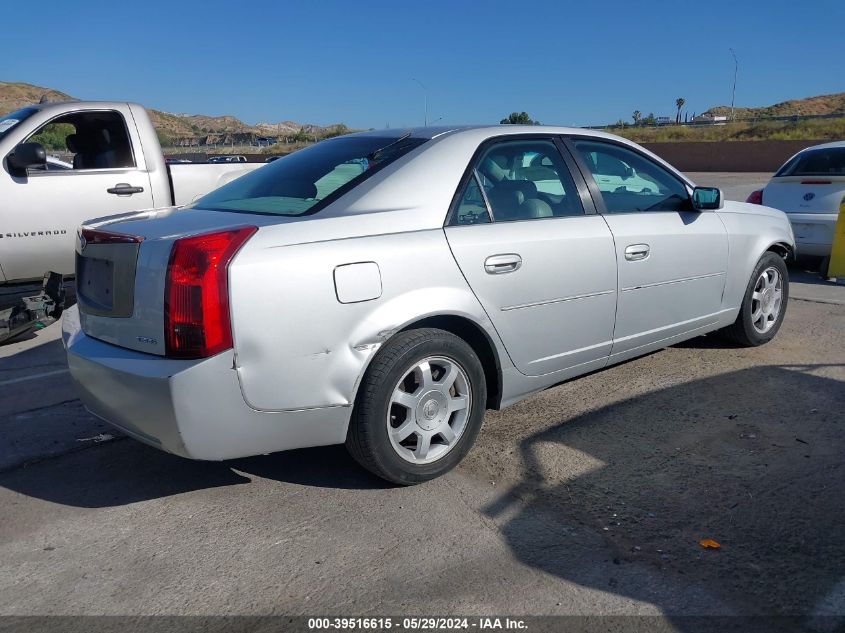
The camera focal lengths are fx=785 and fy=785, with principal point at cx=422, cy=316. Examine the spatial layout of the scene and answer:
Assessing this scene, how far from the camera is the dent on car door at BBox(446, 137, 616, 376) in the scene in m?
3.80

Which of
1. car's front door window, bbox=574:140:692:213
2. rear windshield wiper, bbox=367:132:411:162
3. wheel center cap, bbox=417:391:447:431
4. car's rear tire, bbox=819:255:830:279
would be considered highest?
rear windshield wiper, bbox=367:132:411:162

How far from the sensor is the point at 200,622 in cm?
268

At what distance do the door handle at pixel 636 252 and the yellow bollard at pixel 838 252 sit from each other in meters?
4.76

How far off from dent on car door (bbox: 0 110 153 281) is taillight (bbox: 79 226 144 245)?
3.46 m

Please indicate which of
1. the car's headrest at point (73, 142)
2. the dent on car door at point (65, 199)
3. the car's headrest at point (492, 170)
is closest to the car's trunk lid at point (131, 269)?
the car's headrest at point (492, 170)

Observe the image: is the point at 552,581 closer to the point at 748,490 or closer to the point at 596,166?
the point at 748,490

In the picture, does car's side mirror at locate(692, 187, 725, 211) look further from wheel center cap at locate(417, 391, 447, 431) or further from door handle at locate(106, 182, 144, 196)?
door handle at locate(106, 182, 144, 196)

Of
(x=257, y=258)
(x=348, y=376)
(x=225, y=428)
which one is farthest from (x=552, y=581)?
(x=257, y=258)

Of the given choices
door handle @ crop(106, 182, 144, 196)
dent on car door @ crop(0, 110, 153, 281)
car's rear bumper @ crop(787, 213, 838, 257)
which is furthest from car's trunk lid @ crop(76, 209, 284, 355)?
car's rear bumper @ crop(787, 213, 838, 257)

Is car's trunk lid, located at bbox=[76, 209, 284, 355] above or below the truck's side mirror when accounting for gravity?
below

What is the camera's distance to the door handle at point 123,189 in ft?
23.1

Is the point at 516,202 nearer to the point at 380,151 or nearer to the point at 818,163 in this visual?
the point at 380,151

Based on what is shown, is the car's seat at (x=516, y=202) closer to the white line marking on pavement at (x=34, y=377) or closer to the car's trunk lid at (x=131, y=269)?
the car's trunk lid at (x=131, y=269)

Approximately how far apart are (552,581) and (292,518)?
1176 mm
